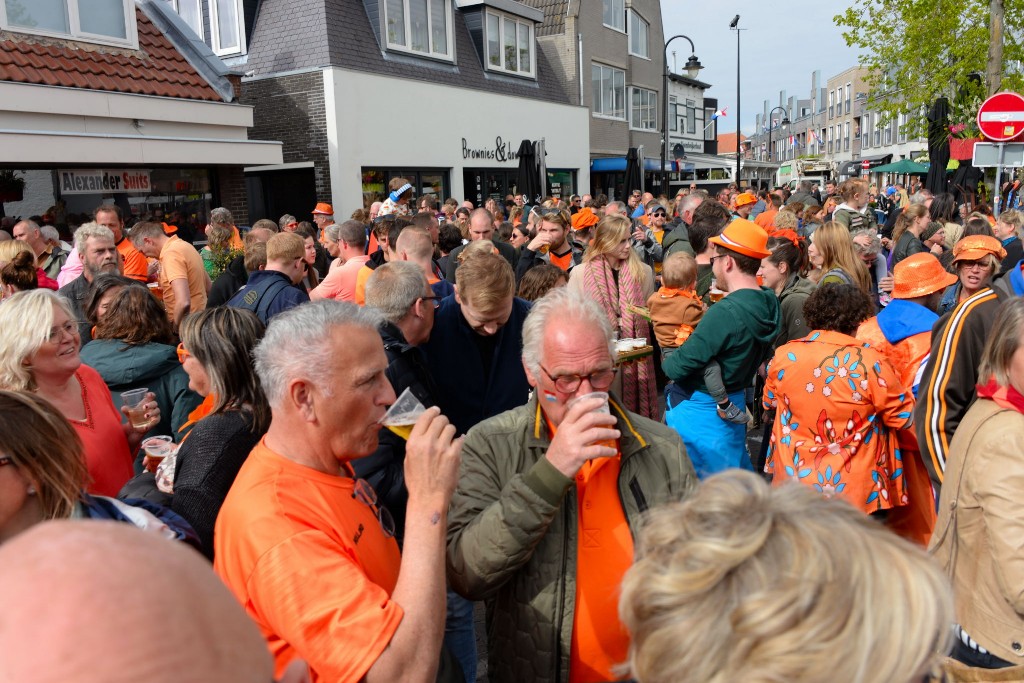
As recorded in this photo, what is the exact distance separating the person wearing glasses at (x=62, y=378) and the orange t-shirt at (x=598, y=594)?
199cm

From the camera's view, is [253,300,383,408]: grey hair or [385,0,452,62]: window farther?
[385,0,452,62]: window

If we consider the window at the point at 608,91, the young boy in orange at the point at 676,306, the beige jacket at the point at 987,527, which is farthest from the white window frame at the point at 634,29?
the beige jacket at the point at 987,527

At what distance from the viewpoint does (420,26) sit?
18094mm

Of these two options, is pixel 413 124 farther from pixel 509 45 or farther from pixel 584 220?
pixel 584 220

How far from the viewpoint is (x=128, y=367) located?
11.4 ft

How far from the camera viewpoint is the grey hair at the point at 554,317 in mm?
2314

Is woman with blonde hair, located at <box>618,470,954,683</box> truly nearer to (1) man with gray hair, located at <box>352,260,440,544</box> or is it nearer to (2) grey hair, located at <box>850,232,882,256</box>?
(1) man with gray hair, located at <box>352,260,440,544</box>

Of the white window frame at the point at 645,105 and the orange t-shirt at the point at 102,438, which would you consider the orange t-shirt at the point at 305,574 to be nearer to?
the orange t-shirt at the point at 102,438

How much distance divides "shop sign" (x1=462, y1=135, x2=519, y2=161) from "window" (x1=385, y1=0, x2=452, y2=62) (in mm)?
2429

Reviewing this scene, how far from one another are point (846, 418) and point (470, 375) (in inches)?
71.7

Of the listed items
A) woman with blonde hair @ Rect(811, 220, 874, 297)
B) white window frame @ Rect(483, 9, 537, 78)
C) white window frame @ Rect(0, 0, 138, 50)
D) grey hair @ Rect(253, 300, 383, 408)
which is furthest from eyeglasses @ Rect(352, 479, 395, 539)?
white window frame @ Rect(483, 9, 537, 78)

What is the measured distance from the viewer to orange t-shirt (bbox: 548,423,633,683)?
6.57ft

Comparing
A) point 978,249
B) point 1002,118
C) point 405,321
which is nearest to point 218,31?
point 1002,118

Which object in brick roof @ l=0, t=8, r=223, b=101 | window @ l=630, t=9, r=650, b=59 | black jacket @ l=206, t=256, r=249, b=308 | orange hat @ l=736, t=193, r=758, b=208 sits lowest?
black jacket @ l=206, t=256, r=249, b=308
